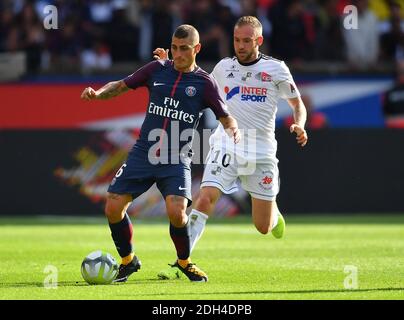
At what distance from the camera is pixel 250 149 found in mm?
11648

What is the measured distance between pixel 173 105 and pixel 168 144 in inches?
15.4

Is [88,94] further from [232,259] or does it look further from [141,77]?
[232,259]

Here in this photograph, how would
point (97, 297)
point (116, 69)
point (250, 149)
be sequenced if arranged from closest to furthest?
point (97, 297) → point (250, 149) → point (116, 69)

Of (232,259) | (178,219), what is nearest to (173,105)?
(178,219)

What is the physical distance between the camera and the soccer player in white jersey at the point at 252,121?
1128 cm

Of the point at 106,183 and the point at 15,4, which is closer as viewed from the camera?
the point at 106,183

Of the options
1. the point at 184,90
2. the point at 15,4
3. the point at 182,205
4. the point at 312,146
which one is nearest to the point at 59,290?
the point at 182,205

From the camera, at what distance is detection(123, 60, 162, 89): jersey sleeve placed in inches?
405

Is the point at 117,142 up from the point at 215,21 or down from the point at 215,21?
down

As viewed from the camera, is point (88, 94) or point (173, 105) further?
point (173, 105)

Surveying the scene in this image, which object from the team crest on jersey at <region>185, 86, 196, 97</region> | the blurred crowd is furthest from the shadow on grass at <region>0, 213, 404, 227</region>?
the team crest on jersey at <region>185, 86, 196, 97</region>

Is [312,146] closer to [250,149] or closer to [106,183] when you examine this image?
[106,183]

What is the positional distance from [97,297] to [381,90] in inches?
608

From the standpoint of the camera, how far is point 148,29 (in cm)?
2234
